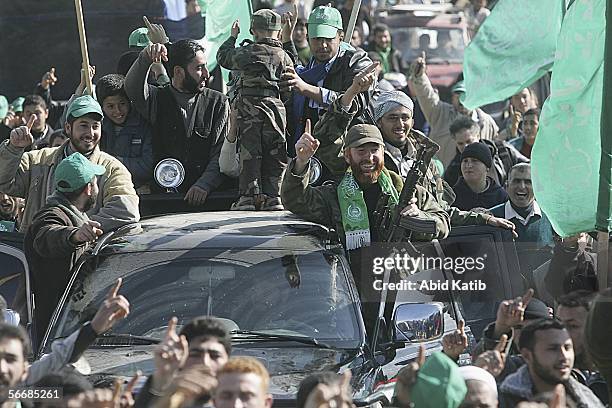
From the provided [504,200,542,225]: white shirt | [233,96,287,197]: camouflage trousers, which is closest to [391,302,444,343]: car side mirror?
[233,96,287,197]: camouflage trousers

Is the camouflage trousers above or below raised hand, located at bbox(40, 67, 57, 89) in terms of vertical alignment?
above

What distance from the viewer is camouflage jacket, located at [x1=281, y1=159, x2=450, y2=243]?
30.6 feet

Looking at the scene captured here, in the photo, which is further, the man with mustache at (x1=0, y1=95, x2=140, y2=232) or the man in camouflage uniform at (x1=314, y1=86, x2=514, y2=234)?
the man in camouflage uniform at (x1=314, y1=86, x2=514, y2=234)

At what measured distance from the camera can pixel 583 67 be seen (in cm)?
999

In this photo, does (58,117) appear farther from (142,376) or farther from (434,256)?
(142,376)

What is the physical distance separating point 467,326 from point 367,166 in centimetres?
109

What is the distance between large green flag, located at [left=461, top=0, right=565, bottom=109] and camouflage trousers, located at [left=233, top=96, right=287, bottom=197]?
1.62 metres

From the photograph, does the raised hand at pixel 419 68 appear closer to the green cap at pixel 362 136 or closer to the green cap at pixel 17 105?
the green cap at pixel 17 105

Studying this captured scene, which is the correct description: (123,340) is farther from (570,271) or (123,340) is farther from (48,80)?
(48,80)

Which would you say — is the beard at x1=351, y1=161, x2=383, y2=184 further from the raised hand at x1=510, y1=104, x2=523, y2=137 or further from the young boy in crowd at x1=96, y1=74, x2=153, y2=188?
the raised hand at x1=510, y1=104, x2=523, y2=137

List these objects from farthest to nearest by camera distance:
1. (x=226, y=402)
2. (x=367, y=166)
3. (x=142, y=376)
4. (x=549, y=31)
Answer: (x=549, y=31), (x=367, y=166), (x=142, y=376), (x=226, y=402)

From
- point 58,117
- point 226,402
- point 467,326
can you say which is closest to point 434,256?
point 467,326

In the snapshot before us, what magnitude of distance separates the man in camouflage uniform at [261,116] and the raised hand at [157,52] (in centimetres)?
53

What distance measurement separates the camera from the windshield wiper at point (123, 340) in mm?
8633
